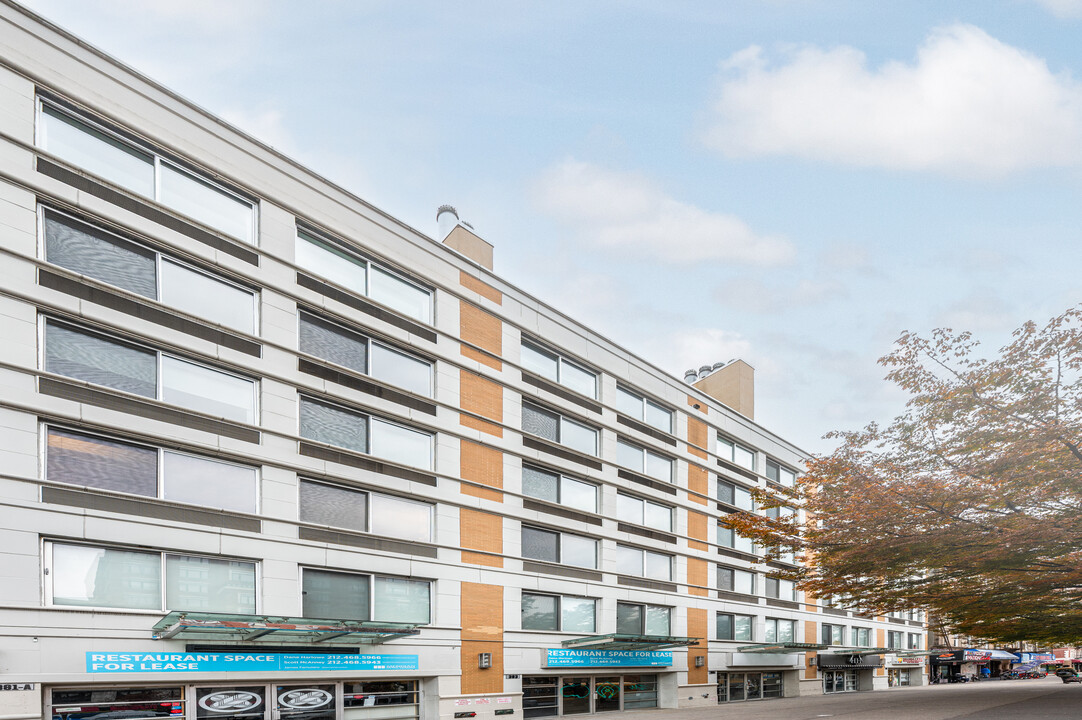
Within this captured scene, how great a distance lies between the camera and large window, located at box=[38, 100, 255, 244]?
1784 cm

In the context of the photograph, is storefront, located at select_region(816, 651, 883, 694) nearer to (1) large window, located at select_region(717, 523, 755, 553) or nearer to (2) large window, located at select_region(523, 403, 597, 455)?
(1) large window, located at select_region(717, 523, 755, 553)

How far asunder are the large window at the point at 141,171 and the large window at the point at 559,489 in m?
12.9

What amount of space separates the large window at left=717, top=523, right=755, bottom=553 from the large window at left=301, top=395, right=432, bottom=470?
64.7ft

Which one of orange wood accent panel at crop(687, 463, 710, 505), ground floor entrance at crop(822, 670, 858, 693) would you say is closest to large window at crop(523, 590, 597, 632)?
orange wood accent panel at crop(687, 463, 710, 505)

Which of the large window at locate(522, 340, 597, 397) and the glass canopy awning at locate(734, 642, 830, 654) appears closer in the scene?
the large window at locate(522, 340, 597, 397)

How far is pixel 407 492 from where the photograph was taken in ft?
78.6

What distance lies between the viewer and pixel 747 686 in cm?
4081

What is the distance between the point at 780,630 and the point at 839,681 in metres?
10.9

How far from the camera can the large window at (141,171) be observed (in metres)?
17.8

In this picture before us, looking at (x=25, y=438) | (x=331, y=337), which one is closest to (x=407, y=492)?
(x=331, y=337)

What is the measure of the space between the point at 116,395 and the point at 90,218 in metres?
3.98

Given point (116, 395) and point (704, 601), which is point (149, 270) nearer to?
point (116, 395)

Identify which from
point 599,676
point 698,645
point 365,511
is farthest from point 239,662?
point 698,645

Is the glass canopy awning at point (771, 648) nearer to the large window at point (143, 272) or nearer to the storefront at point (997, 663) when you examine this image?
the large window at point (143, 272)
